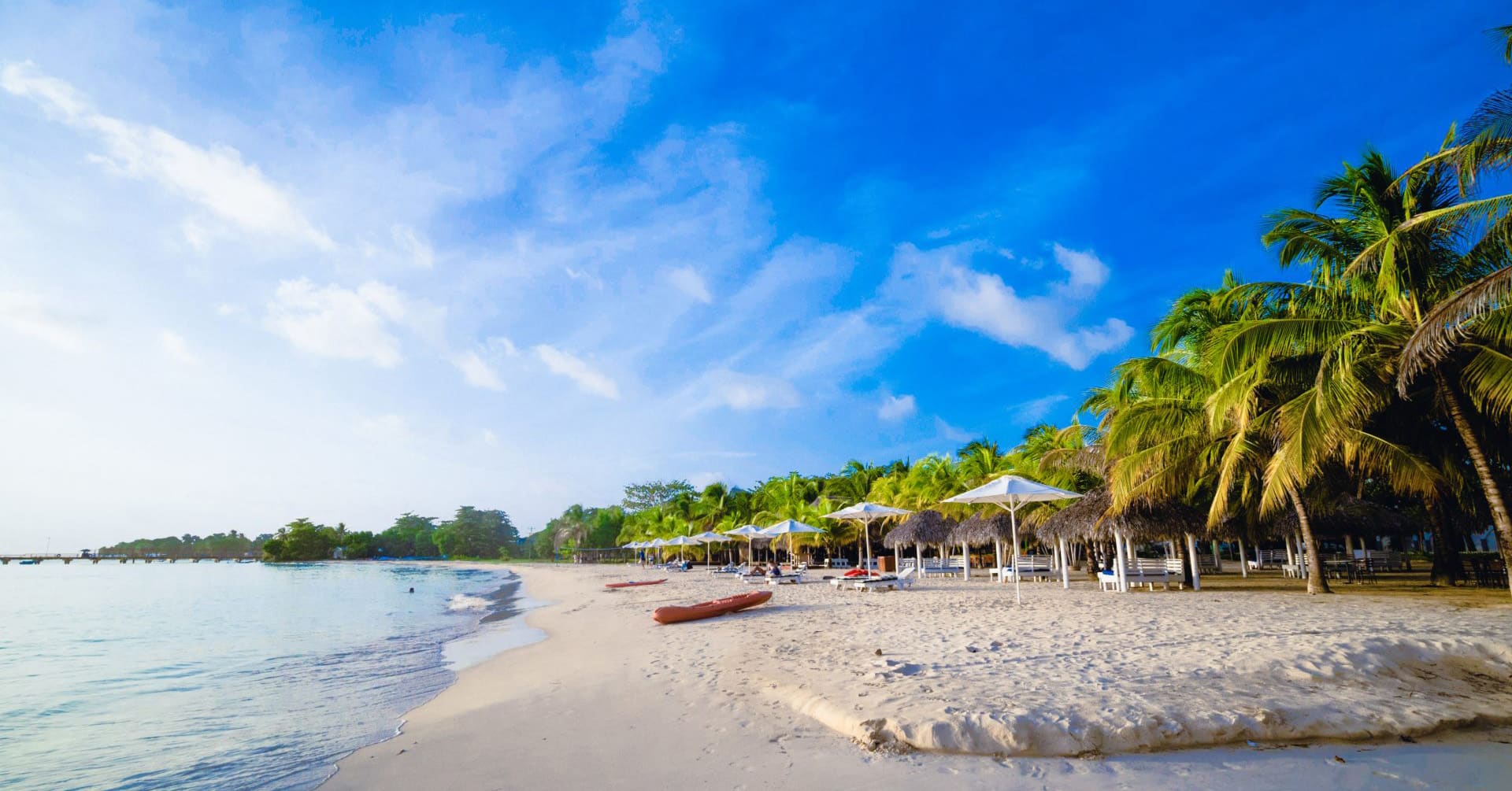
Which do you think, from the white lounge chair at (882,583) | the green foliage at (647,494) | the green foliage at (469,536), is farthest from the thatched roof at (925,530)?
the green foliage at (469,536)

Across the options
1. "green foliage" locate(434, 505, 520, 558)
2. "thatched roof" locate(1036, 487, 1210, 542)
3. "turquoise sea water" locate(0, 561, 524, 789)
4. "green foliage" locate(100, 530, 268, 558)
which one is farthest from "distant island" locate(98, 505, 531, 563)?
"thatched roof" locate(1036, 487, 1210, 542)

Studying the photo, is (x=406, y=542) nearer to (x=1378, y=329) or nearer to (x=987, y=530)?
(x=987, y=530)

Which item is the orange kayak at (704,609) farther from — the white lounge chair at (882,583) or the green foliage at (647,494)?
the green foliage at (647,494)

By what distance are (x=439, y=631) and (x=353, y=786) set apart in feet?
41.2

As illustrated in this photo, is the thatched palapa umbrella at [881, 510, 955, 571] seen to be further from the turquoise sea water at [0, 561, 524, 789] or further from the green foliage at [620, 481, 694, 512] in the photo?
the green foliage at [620, 481, 694, 512]

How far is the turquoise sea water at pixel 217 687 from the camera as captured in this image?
612cm

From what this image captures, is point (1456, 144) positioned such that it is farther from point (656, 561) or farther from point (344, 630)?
point (656, 561)

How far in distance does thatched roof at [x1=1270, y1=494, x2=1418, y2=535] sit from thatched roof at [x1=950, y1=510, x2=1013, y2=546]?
6.41 m

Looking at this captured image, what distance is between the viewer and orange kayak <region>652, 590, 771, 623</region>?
1226cm

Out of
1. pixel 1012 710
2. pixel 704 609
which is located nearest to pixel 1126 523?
pixel 704 609

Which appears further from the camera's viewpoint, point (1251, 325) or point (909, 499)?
point (909, 499)

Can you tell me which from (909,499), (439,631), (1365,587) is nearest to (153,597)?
(439,631)

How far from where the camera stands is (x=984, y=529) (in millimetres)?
20078

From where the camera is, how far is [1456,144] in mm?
7172
